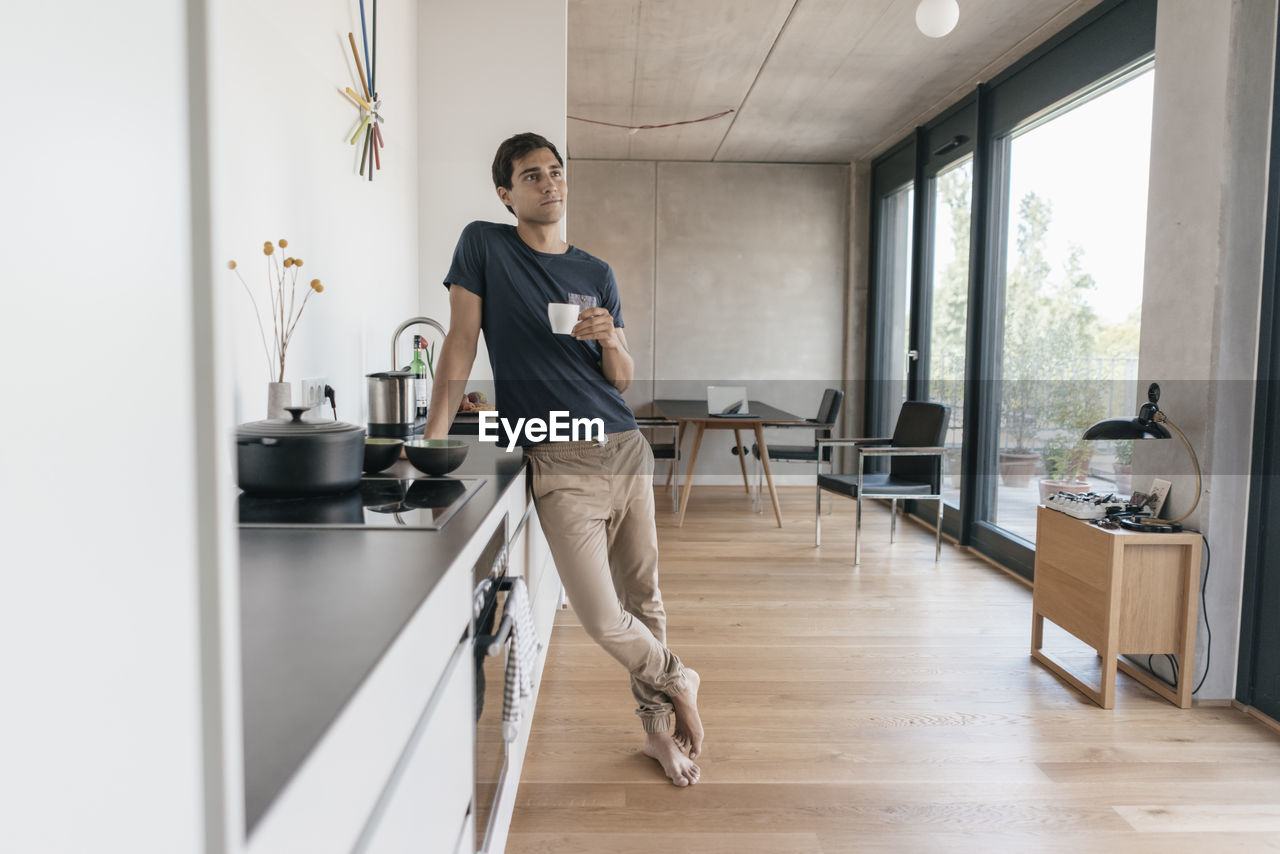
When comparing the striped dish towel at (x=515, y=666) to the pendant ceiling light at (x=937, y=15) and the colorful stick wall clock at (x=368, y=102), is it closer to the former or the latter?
the colorful stick wall clock at (x=368, y=102)

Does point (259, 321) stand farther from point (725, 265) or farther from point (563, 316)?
point (725, 265)

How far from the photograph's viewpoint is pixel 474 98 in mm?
3414

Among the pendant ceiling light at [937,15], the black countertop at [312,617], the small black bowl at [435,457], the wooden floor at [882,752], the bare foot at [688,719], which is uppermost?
the pendant ceiling light at [937,15]

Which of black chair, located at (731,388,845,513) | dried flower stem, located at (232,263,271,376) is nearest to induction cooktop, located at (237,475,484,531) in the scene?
dried flower stem, located at (232,263,271,376)

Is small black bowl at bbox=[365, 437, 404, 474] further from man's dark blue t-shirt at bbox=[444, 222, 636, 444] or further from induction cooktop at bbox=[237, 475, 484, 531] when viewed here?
man's dark blue t-shirt at bbox=[444, 222, 636, 444]

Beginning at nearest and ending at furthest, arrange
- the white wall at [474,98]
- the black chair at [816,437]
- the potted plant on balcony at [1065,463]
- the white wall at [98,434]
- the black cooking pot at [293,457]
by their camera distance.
→ the white wall at [98,434] < the black cooking pot at [293,457] < the white wall at [474,98] < the potted plant on balcony at [1065,463] < the black chair at [816,437]

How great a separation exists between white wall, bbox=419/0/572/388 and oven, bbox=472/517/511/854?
2.19 m

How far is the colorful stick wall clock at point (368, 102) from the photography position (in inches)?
100

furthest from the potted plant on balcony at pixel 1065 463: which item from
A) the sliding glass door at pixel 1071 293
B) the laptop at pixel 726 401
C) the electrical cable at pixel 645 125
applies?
the electrical cable at pixel 645 125

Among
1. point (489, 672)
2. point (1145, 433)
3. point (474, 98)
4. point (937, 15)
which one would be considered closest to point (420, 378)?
point (474, 98)

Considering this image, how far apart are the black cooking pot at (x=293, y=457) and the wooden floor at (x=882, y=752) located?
0.95 m

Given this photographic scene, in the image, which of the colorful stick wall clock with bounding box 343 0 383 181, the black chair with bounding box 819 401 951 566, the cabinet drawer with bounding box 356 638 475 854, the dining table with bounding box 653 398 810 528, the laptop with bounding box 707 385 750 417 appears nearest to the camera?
the cabinet drawer with bounding box 356 638 475 854

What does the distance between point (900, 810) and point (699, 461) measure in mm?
5200

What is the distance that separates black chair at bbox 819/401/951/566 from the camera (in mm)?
4488
